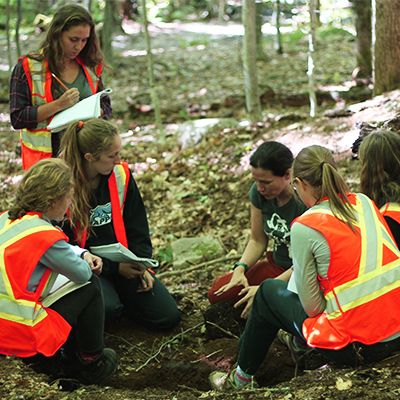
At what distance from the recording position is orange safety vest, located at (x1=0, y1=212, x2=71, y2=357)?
3.17 m

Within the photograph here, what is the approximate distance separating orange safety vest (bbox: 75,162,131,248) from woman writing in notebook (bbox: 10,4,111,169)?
666 mm

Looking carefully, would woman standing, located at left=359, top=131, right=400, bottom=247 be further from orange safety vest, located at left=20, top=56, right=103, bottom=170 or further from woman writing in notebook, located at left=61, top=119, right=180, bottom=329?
orange safety vest, located at left=20, top=56, right=103, bottom=170

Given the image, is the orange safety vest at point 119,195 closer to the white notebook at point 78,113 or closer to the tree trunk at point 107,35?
the white notebook at point 78,113

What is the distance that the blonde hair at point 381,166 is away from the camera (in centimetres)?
341

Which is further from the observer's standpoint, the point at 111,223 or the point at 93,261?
the point at 111,223

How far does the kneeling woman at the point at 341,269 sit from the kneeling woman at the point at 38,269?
3.75 ft

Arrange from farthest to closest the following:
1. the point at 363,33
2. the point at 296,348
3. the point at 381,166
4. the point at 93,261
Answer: the point at 363,33
the point at 93,261
the point at 296,348
the point at 381,166

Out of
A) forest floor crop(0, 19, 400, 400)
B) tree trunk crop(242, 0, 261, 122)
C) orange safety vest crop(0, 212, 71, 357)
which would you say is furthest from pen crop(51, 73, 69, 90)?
tree trunk crop(242, 0, 261, 122)

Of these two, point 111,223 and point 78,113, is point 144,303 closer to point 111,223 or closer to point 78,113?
point 111,223

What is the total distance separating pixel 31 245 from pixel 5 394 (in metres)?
0.70

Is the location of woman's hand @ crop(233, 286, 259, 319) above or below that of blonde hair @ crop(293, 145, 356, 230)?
below

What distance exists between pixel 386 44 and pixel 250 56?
1885 millimetres

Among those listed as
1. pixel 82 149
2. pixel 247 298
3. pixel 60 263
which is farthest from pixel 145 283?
pixel 60 263

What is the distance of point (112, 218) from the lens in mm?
4223
